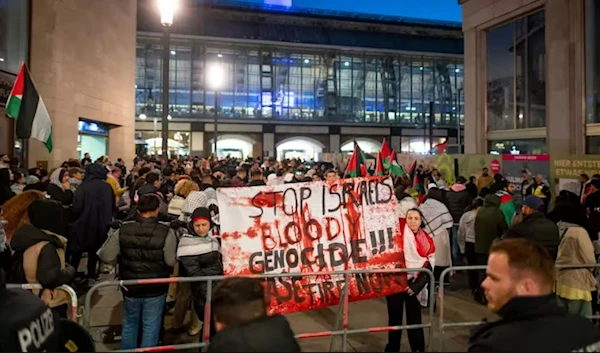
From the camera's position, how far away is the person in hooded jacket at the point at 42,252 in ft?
13.2

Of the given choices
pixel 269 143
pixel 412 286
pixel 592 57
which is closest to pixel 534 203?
pixel 412 286

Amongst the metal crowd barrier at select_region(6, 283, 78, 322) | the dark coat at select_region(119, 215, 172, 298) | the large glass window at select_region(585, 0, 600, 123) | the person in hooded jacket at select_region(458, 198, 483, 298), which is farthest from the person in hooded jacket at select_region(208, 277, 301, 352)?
the large glass window at select_region(585, 0, 600, 123)

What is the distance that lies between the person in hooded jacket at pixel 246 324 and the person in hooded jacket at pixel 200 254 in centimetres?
302

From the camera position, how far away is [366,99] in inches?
2092

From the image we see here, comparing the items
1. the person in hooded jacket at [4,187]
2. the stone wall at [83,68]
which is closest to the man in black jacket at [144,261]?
the person in hooded jacket at [4,187]

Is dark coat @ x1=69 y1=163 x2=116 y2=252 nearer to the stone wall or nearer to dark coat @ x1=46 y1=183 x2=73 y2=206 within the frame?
dark coat @ x1=46 y1=183 x2=73 y2=206

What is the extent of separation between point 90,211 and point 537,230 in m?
6.88

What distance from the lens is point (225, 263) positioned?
17.0 ft

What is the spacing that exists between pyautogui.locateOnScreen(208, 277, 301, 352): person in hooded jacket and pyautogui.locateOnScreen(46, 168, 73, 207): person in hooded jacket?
6309mm

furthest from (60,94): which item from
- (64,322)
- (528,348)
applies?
(528,348)

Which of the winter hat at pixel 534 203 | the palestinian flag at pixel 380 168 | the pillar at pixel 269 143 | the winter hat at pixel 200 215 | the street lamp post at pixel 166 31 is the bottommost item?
the winter hat at pixel 200 215

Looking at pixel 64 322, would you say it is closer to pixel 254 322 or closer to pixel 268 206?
pixel 254 322

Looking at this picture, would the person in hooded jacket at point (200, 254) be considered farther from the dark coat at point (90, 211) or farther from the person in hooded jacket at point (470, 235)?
the person in hooded jacket at point (470, 235)

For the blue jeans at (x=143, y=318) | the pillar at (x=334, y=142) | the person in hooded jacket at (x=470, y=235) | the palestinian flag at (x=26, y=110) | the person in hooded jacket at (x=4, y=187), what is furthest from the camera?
the pillar at (x=334, y=142)
